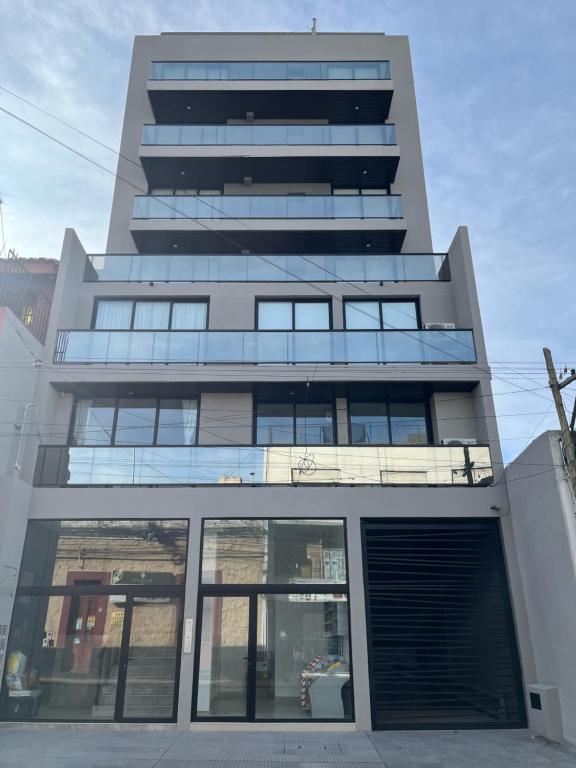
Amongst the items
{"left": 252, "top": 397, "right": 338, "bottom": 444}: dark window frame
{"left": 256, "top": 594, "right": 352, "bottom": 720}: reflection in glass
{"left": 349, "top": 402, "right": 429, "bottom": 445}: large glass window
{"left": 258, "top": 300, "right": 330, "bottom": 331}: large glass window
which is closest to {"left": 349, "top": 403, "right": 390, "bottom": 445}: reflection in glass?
{"left": 349, "top": 402, "right": 429, "bottom": 445}: large glass window

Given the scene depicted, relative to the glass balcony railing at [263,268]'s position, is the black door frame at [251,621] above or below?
below

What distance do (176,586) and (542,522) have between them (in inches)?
276

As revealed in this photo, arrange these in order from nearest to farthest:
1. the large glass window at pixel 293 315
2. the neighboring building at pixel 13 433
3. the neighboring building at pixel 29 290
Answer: the neighboring building at pixel 13 433, the large glass window at pixel 293 315, the neighboring building at pixel 29 290

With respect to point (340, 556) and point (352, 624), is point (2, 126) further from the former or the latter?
point (352, 624)

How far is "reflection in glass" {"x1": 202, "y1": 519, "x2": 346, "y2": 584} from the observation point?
9.99 metres

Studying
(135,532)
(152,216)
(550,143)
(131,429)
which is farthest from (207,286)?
(550,143)

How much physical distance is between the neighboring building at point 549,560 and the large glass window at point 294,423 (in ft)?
15.9

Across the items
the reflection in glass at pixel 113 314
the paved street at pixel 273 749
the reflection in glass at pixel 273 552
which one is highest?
the reflection in glass at pixel 113 314

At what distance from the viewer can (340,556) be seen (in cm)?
1012

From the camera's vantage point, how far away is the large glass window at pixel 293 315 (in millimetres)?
14266

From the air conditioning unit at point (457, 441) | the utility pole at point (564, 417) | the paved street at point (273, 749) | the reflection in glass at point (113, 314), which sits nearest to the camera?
the paved street at point (273, 749)

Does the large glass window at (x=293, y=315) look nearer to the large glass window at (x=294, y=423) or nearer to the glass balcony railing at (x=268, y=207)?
the large glass window at (x=294, y=423)

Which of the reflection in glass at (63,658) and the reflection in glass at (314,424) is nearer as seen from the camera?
the reflection in glass at (63,658)

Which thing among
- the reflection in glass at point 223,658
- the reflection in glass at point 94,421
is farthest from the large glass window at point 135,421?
the reflection in glass at point 223,658
